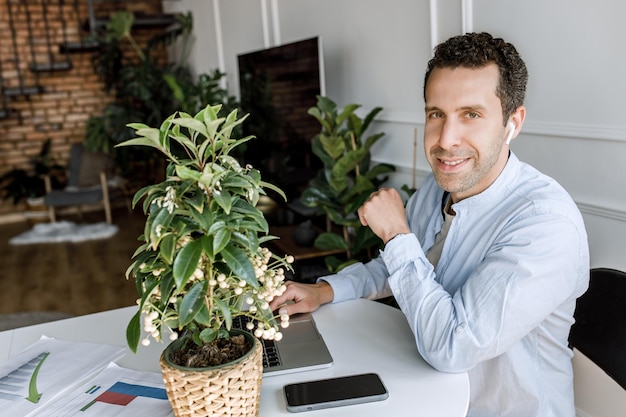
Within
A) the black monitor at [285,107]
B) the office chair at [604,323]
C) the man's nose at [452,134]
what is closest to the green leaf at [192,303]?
the man's nose at [452,134]

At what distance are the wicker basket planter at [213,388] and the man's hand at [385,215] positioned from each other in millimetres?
488

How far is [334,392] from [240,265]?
0.35 metres

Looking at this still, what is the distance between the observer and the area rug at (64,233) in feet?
19.9

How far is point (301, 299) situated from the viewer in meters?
A: 1.48

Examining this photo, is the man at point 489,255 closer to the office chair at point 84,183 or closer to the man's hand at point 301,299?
the man's hand at point 301,299

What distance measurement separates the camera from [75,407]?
3.66 feet

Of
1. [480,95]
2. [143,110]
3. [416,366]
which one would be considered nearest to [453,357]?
[416,366]

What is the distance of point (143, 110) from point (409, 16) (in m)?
4.73

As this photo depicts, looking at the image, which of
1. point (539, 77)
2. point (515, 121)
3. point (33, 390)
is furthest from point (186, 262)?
point (539, 77)

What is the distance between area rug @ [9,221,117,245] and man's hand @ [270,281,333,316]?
4962 millimetres

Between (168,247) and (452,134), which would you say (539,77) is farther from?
(168,247)

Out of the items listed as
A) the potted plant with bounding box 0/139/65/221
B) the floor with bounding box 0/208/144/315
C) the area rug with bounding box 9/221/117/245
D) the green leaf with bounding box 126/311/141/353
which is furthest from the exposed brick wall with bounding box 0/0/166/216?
the green leaf with bounding box 126/311/141/353

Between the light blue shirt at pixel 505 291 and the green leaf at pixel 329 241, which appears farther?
the green leaf at pixel 329 241

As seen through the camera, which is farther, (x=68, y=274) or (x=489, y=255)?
(x=68, y=274)
